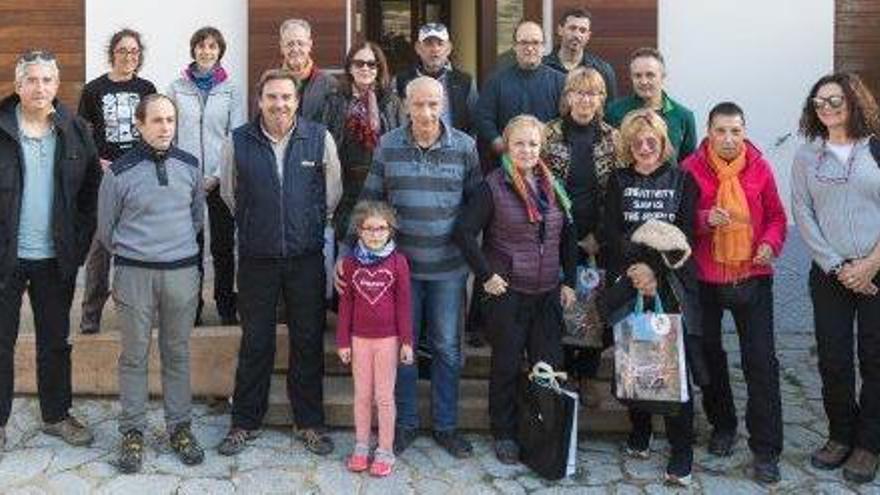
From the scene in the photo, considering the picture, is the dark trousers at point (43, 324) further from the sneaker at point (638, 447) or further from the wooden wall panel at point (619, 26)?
the wooden wall panel at point (619, 26)

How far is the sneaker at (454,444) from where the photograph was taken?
4699 mm

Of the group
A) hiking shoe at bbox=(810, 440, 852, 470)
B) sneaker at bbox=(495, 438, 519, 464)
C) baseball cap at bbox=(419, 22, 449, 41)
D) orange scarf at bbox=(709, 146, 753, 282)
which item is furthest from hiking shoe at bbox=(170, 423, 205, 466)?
hiking shoe at bbox=(810, 440, 852, 470)

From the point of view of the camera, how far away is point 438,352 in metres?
4.65

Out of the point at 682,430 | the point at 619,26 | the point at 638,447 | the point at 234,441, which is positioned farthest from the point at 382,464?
the point at 619,26

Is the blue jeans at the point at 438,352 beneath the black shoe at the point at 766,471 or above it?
above

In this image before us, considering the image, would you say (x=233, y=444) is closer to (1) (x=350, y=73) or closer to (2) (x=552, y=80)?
(1) (x=350, y=73)

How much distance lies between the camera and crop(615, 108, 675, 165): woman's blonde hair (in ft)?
14.3

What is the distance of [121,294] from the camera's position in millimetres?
4434

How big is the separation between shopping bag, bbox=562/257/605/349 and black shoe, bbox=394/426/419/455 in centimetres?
86

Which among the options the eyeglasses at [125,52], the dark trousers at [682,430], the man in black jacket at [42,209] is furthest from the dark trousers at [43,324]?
the dark trousers at [682,430]

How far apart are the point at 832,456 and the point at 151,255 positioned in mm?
3239

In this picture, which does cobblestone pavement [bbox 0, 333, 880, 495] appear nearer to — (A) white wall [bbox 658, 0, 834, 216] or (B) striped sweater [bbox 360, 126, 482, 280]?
(B) striped sweater [bbox 360, 126, 482, 280]

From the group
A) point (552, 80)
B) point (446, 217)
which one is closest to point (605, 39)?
point (552, 80)

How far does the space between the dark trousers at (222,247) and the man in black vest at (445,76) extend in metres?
1.12
